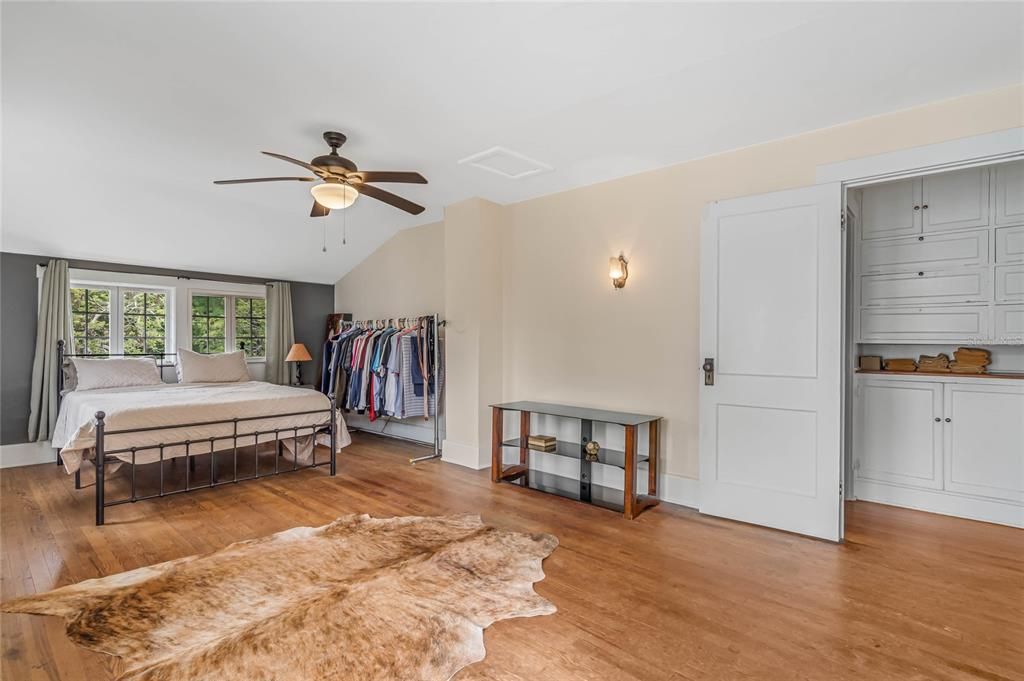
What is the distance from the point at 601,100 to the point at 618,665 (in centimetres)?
294

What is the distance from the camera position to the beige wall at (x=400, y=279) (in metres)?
5.82

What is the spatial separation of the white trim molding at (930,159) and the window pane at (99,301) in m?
6.88

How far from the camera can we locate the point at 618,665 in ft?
6.23

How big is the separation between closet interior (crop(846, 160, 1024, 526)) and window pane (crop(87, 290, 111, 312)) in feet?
23.8

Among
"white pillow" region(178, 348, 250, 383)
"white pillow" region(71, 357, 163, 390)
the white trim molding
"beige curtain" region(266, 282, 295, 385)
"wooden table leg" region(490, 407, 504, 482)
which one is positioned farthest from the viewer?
"beige curtain" region(266, 282, 295, 385)

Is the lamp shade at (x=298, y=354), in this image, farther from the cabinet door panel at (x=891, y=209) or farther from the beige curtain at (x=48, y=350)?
the cabinet door panel at (x=891, y=209)

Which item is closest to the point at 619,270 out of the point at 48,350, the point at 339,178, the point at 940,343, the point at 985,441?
the point at 339,178

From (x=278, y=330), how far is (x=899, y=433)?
6726 mm

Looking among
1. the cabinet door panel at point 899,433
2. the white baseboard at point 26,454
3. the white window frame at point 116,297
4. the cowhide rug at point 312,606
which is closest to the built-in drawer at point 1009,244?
the cabinet door panel at point 899,433

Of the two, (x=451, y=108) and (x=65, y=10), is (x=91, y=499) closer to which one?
(x=65, y=10)

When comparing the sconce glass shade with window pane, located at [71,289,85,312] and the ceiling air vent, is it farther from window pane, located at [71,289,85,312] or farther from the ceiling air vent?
window pane, located at [71,289,85,312]

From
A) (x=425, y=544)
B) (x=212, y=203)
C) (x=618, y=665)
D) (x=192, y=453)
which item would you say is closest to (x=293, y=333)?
(x=212, y=203)

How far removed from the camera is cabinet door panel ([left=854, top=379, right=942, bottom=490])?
3.59m

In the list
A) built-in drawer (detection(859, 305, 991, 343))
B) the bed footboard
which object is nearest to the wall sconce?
built-in drawer (detection(859, 305, 991, 343))
